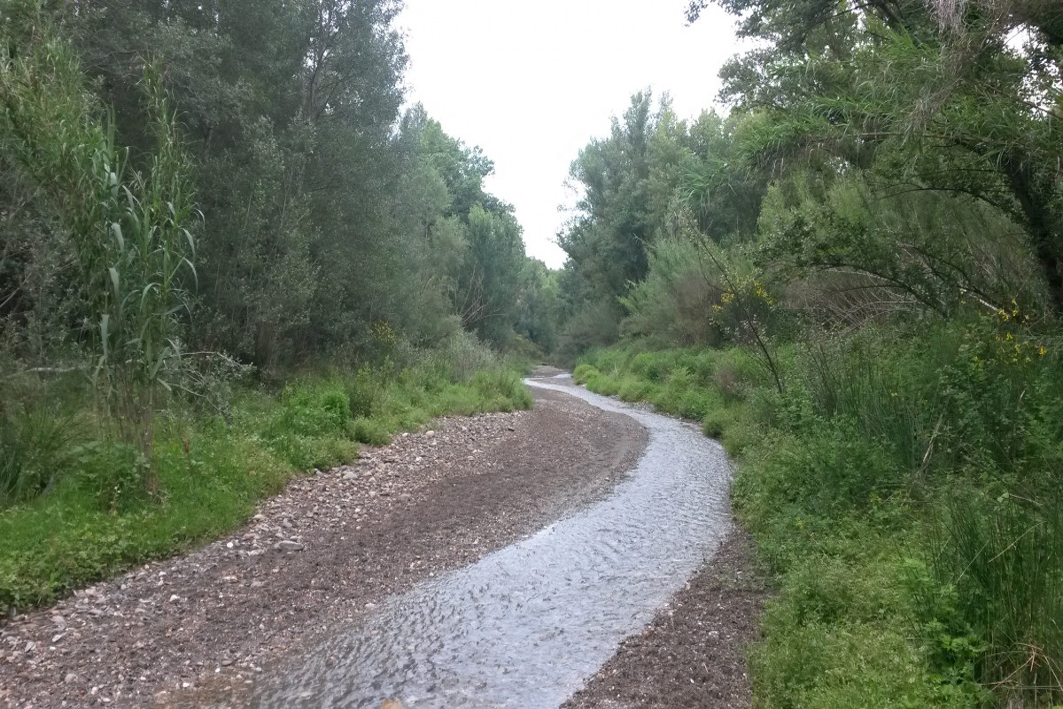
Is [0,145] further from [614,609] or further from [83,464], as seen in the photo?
[614,609]

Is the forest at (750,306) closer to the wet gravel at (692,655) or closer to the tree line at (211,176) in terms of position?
the tree line at (211,176)

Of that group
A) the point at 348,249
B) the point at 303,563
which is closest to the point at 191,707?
the point at 303,563

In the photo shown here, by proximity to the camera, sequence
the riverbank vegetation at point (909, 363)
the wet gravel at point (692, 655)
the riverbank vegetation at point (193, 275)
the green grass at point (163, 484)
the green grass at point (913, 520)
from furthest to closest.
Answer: the riverbank vegetation at point (193, 275)
the green grass at point (163, 484)
the wet gravel at point (692, 655)
the riverbank vegetation at point (909, 363)
the green grass at point (913, 520)

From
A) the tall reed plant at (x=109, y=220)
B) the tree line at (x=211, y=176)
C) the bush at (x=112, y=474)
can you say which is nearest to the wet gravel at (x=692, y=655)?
the bush at (x=112, y=474)

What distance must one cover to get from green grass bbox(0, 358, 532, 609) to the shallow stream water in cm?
234

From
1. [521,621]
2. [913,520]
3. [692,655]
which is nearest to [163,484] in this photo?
[521,621]

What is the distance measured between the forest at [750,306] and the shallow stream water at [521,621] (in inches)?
45.5

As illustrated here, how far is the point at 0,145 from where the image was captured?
23.2 ft

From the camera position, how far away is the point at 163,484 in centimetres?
762

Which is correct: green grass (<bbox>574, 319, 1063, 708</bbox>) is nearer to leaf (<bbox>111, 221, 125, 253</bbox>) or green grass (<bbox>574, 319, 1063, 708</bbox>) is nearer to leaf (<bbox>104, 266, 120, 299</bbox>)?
leaf (<bbox>104, 266, 120, 299</bbox>)

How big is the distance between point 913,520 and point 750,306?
10962mm

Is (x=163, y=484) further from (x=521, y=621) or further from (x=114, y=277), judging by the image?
(x=521, y=621)

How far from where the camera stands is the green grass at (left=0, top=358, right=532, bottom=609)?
5.99 meters

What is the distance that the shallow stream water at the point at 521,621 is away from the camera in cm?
488
